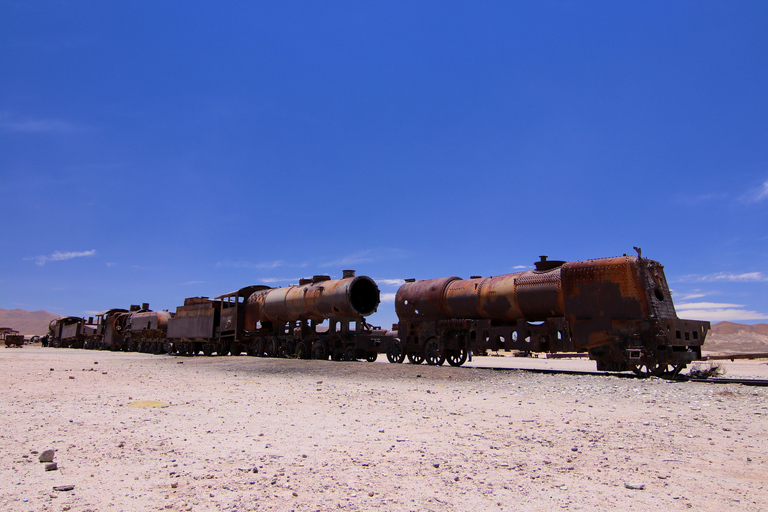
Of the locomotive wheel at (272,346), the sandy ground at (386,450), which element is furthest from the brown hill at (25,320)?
the sandy ground at (386,450)

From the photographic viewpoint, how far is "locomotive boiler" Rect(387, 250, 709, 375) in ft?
41.8

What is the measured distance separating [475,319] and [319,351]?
8045 millimetres

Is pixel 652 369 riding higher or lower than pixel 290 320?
lower

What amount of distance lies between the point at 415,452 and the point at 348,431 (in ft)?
4.37

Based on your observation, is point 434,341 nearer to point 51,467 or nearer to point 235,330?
point 235,330

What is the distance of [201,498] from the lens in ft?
12.8

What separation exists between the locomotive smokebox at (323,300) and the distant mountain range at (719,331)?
41.4 meters

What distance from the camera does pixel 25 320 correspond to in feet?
528

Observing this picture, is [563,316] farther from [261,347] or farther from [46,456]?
[261,347]

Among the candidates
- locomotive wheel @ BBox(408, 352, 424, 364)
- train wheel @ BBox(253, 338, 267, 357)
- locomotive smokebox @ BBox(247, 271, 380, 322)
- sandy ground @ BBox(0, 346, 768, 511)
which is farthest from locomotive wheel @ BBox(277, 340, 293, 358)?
sandy ground @ BBox(0, 346, 768, 511)

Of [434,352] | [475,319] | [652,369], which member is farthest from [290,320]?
[652,369]

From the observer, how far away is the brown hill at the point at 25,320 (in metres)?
140

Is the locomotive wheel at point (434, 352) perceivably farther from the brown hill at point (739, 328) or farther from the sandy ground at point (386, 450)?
the brown hill at point (739, 328)

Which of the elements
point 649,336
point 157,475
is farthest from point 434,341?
point 157,475
